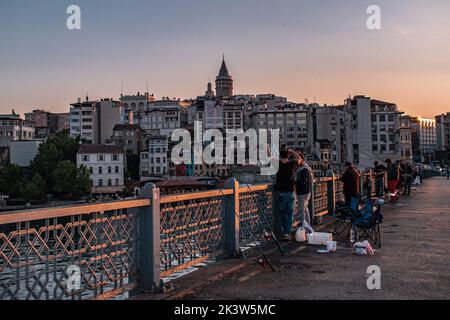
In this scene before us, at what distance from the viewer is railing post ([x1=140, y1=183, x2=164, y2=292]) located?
6.12 m

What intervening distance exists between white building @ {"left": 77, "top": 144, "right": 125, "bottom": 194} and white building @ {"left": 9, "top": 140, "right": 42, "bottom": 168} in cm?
1483

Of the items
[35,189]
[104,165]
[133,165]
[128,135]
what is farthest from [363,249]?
[128,135]

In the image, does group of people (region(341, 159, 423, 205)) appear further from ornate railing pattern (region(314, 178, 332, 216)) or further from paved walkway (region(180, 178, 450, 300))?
paved walkway (region(180, 178, 450, 300))

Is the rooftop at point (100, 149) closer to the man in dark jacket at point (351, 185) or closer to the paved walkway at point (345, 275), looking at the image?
the man in dark jacket at point (351, 185)

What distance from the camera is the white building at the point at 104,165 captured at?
312ft

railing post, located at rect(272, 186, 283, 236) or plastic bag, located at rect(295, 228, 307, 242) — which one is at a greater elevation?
railing post, located at rect(272, 186, 283, 236)

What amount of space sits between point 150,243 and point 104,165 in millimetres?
91426

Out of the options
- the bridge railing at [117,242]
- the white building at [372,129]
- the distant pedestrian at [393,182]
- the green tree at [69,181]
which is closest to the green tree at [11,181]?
the green tree at [69,181]

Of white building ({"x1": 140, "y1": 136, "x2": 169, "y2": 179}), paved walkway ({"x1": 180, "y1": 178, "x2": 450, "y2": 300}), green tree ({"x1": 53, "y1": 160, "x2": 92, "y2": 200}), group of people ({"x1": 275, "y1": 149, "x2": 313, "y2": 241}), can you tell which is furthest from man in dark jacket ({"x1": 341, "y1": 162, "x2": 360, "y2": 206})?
white building ({"x1": 140, "y1": 136, "x2": 169, "y2": 179})

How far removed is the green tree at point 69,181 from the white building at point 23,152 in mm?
20163

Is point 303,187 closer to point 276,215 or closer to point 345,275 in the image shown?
point 276,215

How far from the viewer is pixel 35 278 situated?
Answer: 15.4ft

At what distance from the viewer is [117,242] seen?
18.6ft
